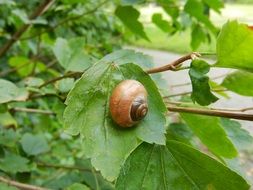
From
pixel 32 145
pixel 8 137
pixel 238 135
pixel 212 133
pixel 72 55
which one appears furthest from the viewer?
pixel 32 145

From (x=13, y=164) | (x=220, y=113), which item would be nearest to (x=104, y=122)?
(x=220, y=113)

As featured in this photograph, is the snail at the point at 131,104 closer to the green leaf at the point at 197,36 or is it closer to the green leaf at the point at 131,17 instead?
the green leaf at the point at 131,17

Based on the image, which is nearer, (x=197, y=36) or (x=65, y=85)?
(x=65, y=85)

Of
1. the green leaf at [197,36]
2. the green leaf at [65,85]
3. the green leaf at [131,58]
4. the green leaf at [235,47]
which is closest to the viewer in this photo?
the green leaf at [235,47]

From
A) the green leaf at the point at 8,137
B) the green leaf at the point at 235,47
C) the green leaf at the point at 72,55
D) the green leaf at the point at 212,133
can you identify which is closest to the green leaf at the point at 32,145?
the green leaf at the point at 8,137

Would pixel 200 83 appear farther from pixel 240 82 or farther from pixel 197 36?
pixel 197 36
